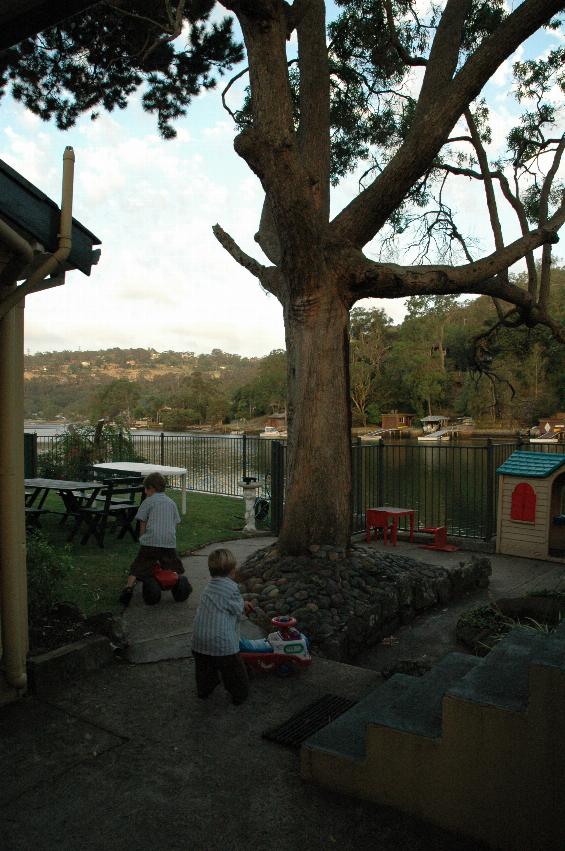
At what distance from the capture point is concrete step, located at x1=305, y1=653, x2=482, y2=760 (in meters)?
3.24

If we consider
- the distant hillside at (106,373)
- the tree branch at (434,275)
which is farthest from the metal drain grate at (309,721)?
the distant hillside at (106,373)

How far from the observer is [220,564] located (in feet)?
14.9

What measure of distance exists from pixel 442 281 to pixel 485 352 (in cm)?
442

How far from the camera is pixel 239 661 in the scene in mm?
4422

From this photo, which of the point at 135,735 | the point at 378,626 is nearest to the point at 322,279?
the point at 378,626

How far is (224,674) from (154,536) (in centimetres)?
255

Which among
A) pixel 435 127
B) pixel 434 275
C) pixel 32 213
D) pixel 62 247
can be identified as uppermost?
pixel 435 127

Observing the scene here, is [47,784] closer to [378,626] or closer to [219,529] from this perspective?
[378,626]

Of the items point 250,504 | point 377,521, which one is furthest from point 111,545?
point 377,521

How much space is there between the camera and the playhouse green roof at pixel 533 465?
1023 cm

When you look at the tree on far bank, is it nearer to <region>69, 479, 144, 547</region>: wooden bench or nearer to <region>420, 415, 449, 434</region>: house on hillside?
<region>69, 479, 144, 547</region>: wooden bench

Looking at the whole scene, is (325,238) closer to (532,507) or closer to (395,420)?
(532,507)

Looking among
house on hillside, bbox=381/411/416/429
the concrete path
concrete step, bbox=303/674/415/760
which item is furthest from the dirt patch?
house on hillside, bbox=381/411/416/429

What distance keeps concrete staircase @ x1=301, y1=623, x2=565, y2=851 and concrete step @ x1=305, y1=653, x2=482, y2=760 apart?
1 cm
